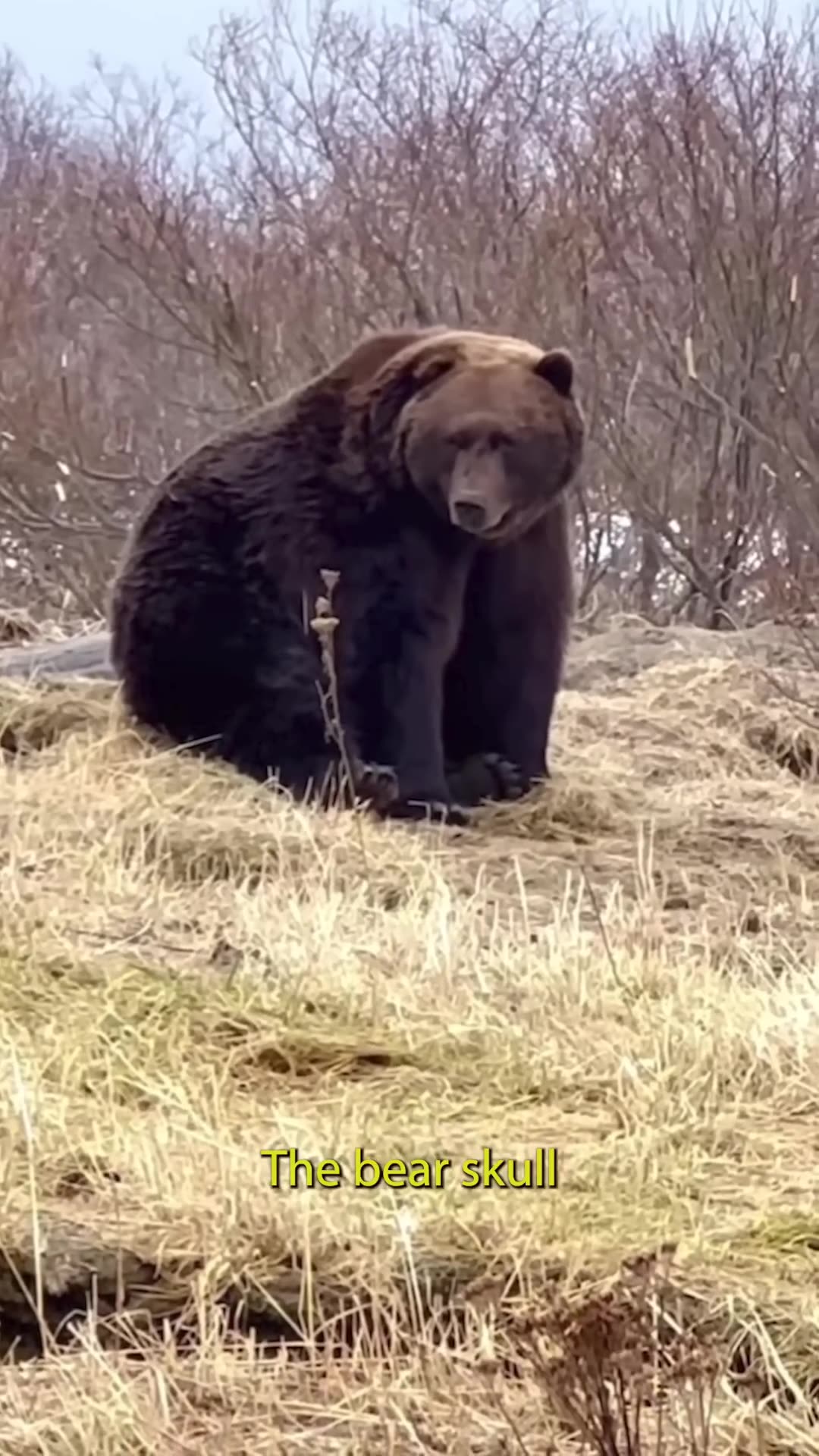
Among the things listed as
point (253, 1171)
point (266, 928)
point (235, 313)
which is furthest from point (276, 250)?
point (253, 1171)

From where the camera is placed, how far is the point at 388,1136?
3.65m

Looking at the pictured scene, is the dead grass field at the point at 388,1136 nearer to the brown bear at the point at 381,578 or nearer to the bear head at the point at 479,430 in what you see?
the brown bear at the point at 381,578

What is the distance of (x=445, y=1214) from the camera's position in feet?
10.7

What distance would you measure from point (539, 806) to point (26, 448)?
32.6ft

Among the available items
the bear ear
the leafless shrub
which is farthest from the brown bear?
the leafless shrub

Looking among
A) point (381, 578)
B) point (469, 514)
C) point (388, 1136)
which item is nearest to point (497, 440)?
point (469, 514)

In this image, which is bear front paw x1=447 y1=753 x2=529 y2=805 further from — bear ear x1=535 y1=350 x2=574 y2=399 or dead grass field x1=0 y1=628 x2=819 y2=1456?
bear ear x1=535 y1=350 x2=574 y2=399

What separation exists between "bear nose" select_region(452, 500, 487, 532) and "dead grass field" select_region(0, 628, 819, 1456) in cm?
114

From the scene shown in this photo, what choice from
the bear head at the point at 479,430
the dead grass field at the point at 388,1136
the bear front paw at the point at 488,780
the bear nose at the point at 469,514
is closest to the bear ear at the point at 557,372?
the bear head at the point at 479,430

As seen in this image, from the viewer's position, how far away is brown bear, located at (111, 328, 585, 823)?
7.36m

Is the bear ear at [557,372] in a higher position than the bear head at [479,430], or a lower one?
higher

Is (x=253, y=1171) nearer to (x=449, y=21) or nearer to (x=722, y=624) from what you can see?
(x=722, y=624)

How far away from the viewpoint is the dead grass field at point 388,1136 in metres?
2.74

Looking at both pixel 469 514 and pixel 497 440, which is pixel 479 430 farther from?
pixel 469 514
